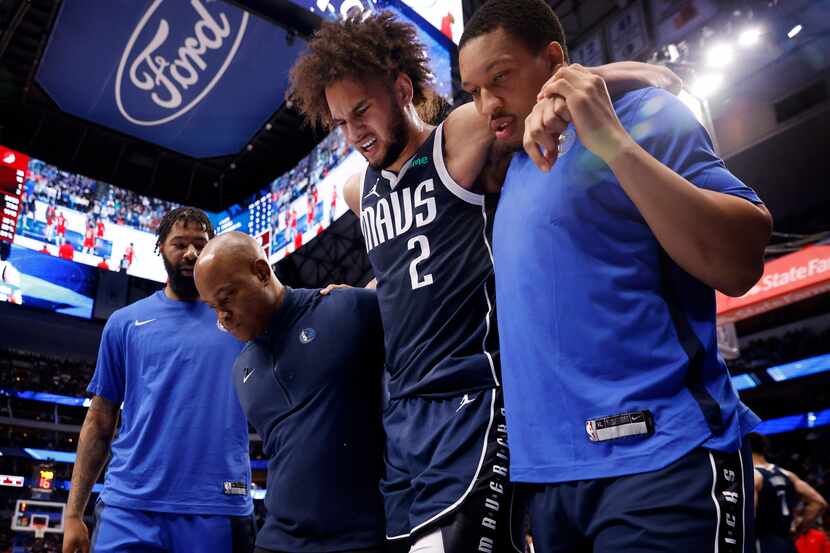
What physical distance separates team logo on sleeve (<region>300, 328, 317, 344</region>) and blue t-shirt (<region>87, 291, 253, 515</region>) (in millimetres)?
896

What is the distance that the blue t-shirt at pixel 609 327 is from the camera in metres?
1.13

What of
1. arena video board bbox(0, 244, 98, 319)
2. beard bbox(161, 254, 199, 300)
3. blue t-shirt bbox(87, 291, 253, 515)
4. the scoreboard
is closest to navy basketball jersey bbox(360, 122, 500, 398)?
blue t-shirt bbox(87, 291, 253, 515)

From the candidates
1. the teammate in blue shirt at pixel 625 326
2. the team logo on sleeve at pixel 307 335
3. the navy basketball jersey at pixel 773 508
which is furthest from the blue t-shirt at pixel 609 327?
the navy basketball jersey at pixel 773 508

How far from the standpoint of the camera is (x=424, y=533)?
1562mm

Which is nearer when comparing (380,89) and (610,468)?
(610,468)

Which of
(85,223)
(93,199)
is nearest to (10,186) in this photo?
(85,223)

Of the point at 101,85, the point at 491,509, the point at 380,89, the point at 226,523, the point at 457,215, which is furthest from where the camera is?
the point at 101,85

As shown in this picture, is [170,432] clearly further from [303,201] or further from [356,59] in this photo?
[303,201]

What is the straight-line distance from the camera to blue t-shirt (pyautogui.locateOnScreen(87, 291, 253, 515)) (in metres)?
2.77

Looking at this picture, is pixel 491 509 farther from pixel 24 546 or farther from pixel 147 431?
pixel 24 546

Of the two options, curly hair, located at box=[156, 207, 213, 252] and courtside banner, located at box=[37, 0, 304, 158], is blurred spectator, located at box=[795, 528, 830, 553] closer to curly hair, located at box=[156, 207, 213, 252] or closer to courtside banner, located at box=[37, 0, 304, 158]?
curly hair, located at box=[156, 207, 213, 252]

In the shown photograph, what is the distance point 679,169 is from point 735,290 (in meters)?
0.23

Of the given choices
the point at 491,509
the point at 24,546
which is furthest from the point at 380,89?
the point at 24,546

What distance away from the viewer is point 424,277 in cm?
183
